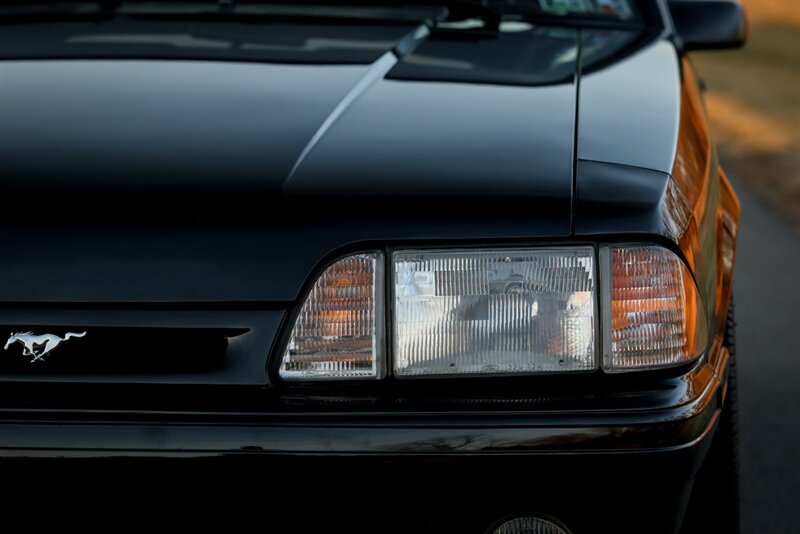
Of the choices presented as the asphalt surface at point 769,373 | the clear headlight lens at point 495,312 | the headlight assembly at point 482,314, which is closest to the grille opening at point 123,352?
the headlight assembly at point 482,314

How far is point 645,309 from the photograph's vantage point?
5.66ft

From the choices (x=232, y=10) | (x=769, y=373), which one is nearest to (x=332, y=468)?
(x=232, y=10)

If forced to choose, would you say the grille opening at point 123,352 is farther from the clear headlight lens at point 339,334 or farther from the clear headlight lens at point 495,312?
the clear headlight lens at point 495,312

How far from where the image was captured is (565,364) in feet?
5.63

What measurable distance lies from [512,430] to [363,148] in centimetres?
47

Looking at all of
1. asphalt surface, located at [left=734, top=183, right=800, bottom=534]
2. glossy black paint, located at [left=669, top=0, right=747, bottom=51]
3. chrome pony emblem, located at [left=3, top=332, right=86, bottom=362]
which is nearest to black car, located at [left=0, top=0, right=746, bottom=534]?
chrome pony emblem, located at [left=3, top=332, right=86, bottom=362]

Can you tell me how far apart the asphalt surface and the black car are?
4.79ft

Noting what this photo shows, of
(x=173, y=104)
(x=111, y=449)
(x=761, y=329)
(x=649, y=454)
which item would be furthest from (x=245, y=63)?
(x=761, y=329)

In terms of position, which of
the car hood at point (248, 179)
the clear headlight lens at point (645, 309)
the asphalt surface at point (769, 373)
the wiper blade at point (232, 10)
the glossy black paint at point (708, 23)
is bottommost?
the asphalt surface at point (769, 373)

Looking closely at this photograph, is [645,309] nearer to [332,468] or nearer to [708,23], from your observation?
[332,468]

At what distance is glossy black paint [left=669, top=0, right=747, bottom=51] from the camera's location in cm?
337

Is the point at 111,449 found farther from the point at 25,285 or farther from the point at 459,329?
the point at 459,329

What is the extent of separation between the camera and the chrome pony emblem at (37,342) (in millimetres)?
1676

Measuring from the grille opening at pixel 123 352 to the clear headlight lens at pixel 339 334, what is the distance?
80mm
